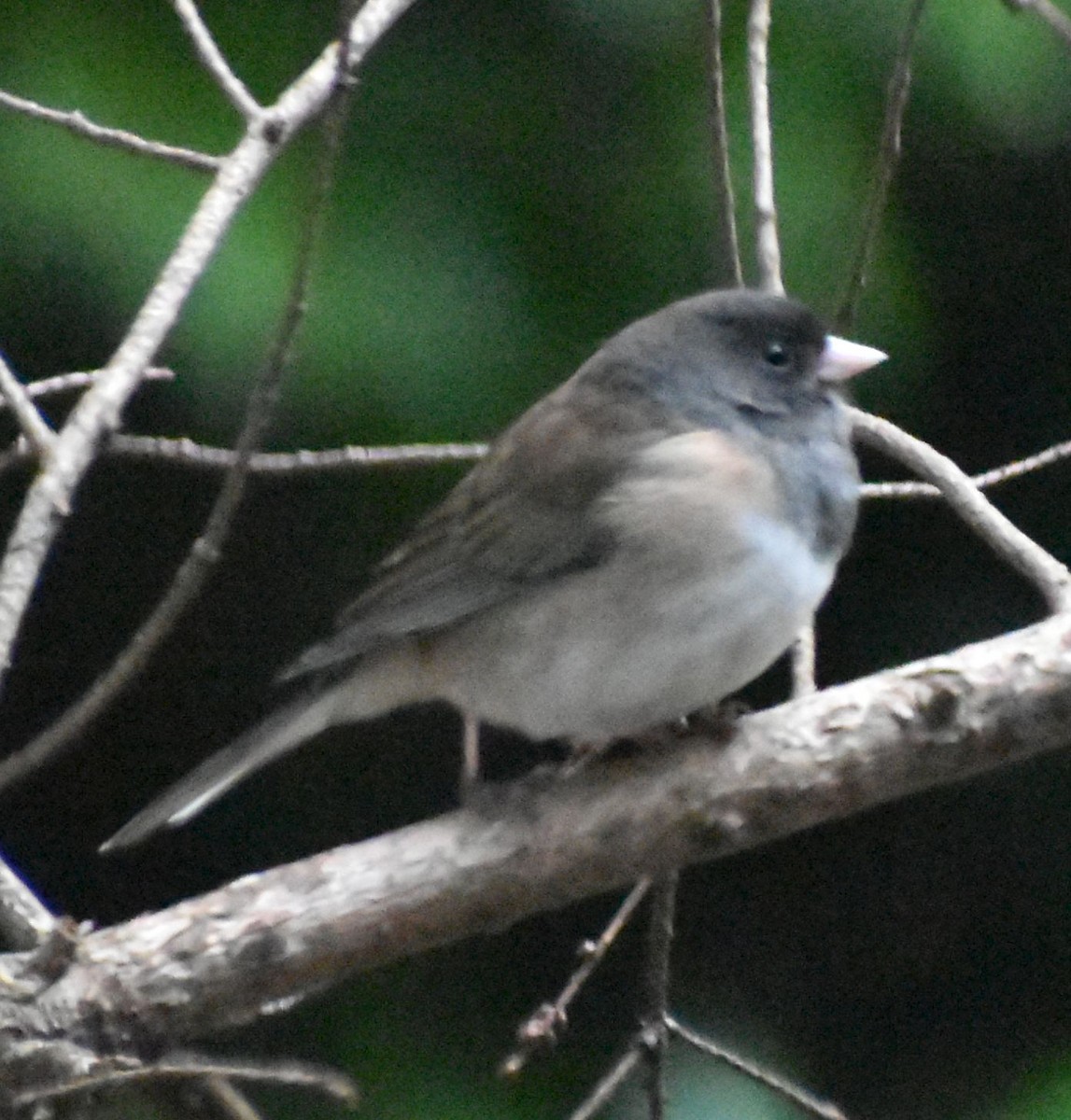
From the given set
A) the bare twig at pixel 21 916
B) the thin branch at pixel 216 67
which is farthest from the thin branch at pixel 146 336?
the bare twig at pixel 21 916

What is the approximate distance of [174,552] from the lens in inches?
88.7

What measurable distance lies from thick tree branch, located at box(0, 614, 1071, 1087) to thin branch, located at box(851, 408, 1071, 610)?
0.28 feet

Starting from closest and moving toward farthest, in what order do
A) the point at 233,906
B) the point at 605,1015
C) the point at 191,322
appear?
1. the point at 233,906
2. the point at 191,322
3. the point at 605,1015

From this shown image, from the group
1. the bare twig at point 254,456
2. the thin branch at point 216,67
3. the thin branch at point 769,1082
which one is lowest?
the thin branch at point 769,1082

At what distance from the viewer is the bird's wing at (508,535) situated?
1.64 m

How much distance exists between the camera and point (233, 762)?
1.67 metres

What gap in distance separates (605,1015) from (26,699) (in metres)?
0.86

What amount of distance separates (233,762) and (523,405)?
0.62 metres

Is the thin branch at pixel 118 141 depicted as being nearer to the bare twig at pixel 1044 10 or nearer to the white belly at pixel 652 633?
the white belly at pixel 652 633

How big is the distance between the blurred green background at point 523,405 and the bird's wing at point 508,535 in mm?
334

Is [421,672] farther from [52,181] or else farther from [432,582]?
[52,181]

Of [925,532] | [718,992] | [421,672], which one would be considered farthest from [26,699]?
[925,532]

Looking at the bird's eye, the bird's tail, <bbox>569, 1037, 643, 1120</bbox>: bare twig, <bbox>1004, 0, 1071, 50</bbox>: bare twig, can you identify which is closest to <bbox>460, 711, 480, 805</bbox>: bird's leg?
the bird's tail

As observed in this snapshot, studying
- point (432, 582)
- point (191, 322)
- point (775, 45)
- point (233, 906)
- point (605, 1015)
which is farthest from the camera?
point (605, 1015)
